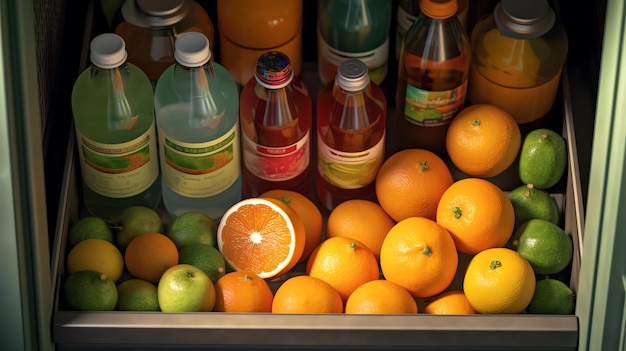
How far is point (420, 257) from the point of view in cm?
134

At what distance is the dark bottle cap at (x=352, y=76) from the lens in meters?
1.38

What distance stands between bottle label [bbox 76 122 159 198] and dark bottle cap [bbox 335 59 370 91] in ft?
0.83

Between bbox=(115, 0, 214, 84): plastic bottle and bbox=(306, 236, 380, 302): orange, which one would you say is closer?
bbox=(306, 236, 380, 302): orange

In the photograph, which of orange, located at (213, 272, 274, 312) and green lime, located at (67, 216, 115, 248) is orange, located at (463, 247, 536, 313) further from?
green lime, located at (67, 216, 115, 248)

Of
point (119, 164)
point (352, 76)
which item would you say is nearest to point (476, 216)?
point (352, 76)

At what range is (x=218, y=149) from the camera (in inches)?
55.6

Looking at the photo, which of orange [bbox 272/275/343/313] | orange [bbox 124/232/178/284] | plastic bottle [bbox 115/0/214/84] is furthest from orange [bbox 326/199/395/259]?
A: plastic bottle [bbox 115/0/214/84]

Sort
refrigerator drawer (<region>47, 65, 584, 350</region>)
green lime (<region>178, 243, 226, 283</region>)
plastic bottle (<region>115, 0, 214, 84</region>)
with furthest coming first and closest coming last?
1. plastic bottle (<region>115, 0, 214, 84</region>)
2. green lime (<region>178, 243, 226, 283</region>)
3. refrigerator drawer (<region>47, 65, 584, 350</region>)

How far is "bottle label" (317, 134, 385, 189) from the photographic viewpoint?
4.75 feet

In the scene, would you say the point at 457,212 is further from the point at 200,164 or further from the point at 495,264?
the point at 200,164

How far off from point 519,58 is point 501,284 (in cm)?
34

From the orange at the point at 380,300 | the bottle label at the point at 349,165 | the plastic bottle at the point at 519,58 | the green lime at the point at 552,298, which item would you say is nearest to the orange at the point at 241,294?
the orange at the point at 380,300

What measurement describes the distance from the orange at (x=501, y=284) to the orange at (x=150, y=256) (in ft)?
1.21

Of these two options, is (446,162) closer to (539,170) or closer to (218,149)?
(539,170)
